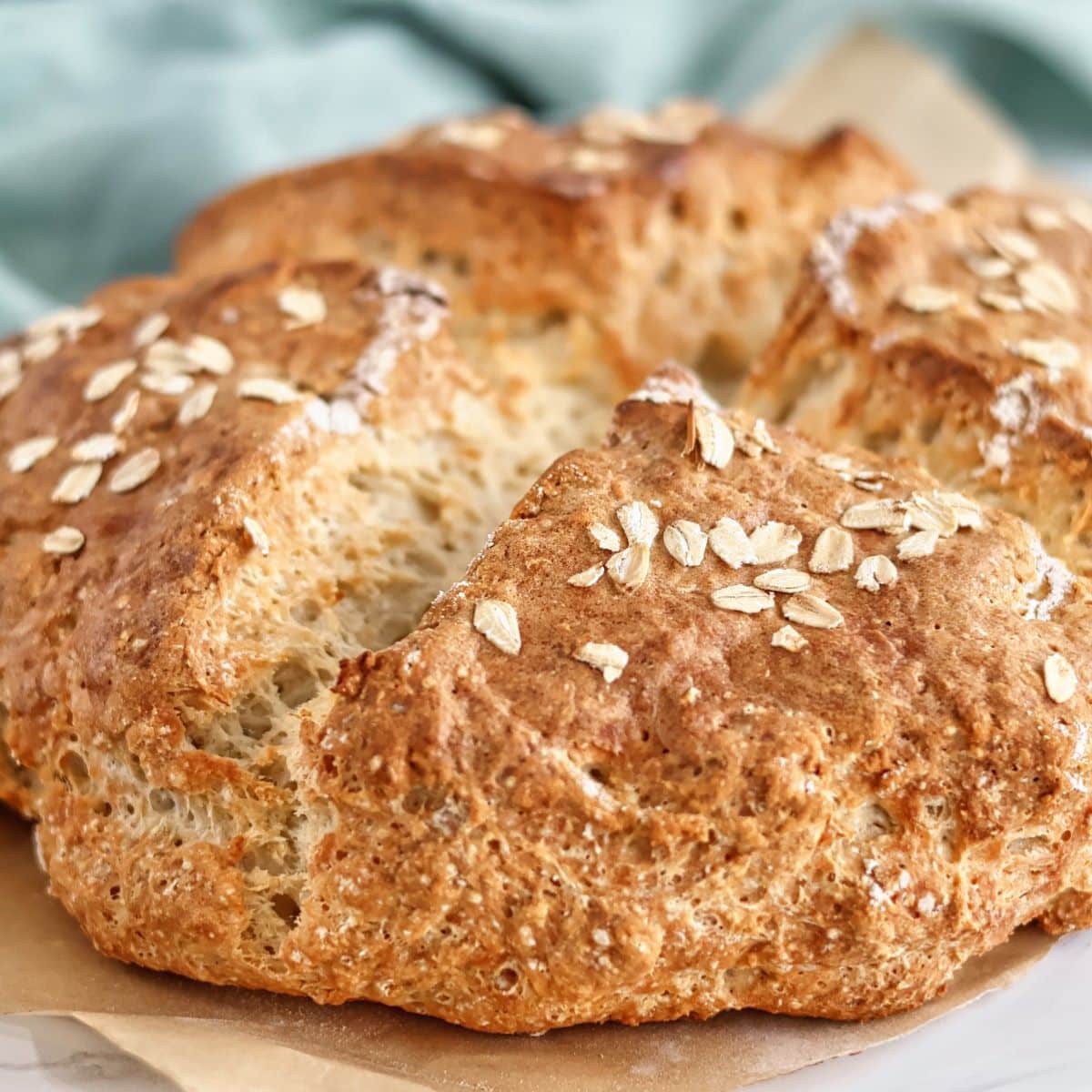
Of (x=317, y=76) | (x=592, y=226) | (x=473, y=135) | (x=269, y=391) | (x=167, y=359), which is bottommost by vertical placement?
(x=317, y=76)

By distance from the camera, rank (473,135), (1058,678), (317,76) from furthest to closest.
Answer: (317,76), (473,135), (1058,678)

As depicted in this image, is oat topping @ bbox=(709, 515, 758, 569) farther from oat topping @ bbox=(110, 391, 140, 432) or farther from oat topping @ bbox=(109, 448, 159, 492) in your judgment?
oat topping @ bbox=(110, 391, 140, 432)

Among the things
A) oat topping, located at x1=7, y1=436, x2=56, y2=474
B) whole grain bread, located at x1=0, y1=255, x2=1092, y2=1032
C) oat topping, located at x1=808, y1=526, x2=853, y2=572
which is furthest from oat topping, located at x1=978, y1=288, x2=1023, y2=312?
oat topping, located at x1=7, y1=436, x2=56, y2=474

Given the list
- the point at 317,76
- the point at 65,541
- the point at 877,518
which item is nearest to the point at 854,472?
the point at 877,518

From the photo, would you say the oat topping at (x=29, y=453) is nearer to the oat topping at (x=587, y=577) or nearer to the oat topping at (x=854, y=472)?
the oat topping at (x=587, y=577)

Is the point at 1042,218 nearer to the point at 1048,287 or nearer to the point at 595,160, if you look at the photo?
the point at 1048,287

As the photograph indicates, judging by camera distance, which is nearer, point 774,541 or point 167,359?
point 774,541

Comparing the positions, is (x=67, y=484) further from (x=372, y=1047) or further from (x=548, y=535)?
(x=372, y=1047)

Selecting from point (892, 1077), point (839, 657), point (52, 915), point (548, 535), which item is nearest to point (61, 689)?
point (52, 915)
